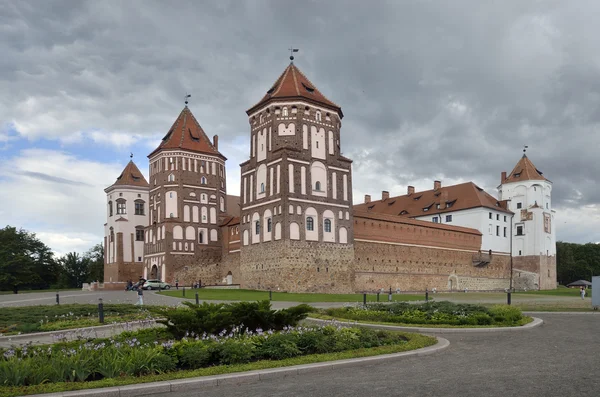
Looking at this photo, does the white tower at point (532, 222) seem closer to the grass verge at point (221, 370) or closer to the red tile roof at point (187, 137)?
the red tile roof at point (187, 137)

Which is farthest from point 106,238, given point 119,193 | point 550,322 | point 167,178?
point 550,322

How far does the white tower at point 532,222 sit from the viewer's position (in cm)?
7300

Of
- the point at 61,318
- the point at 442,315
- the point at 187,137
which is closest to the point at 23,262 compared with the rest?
the point at 187,137

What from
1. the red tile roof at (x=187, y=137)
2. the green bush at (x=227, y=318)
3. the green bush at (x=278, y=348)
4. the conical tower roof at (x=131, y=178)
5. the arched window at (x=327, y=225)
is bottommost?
the green bush at (x=278, y=348)

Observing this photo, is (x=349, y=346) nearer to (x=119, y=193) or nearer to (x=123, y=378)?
(x=123, y=378)

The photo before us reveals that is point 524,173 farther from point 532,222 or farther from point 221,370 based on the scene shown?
point 221,370

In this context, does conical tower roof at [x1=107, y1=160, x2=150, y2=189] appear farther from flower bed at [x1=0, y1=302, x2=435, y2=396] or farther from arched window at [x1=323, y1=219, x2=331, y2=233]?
flower bed at [x1=0, y1=302, x2=435, y2=396]

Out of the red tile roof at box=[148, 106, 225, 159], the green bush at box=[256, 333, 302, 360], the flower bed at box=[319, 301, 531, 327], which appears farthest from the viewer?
the red tile roof at box=[148, 106, 225, 159]

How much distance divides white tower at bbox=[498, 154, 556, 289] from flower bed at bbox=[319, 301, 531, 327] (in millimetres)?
59400

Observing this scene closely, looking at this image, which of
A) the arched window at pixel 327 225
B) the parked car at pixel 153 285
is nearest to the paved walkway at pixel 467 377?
the arched window at pixel 327 225

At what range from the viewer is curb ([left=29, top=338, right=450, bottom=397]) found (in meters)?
8.30

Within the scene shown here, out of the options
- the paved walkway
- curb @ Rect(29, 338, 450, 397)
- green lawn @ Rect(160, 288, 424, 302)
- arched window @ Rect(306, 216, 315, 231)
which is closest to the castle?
arched window @ Rect(306, 216, 315, 231)

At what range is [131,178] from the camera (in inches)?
2721

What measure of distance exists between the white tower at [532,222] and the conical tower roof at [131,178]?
5033cm
